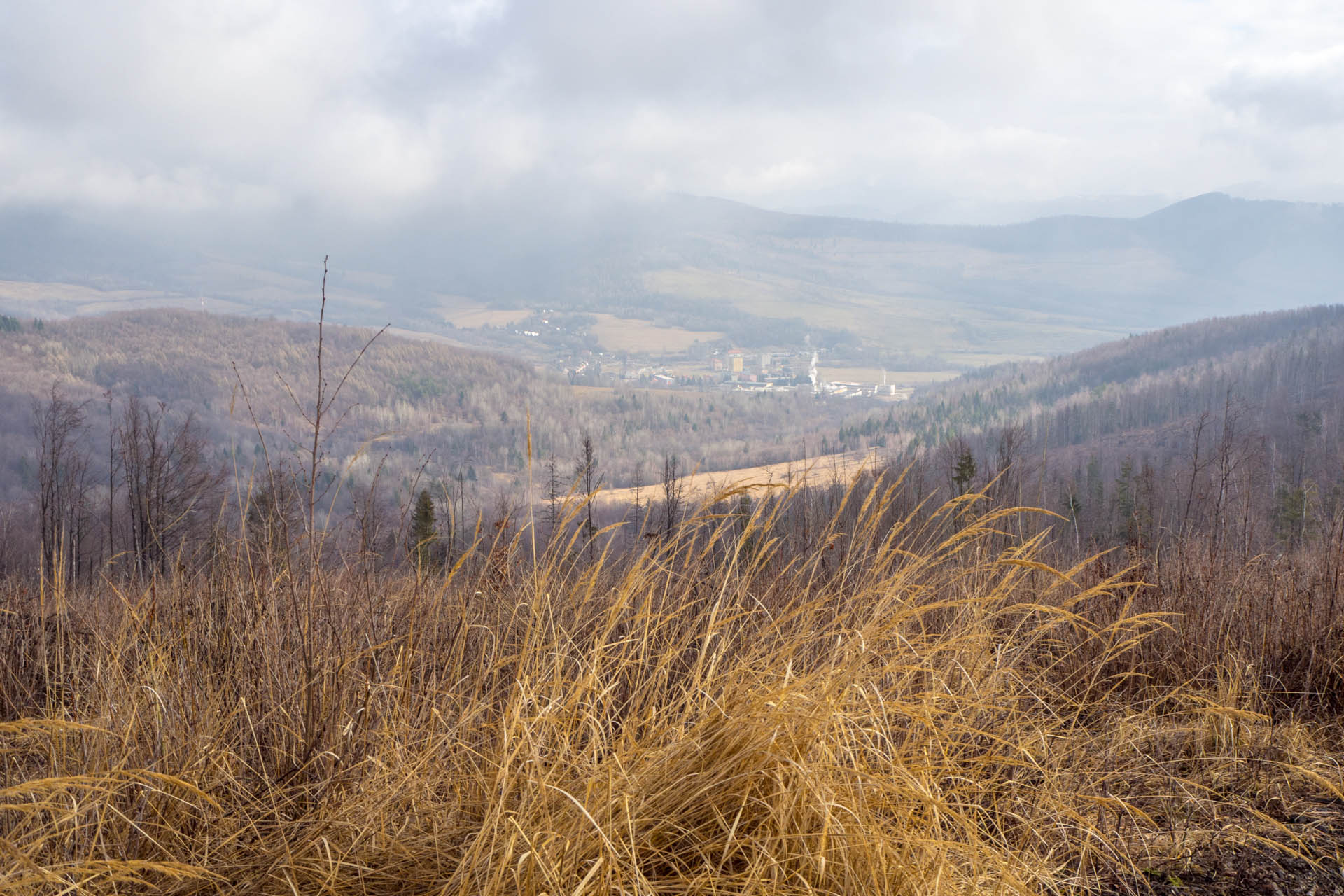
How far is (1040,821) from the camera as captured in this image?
232 cm

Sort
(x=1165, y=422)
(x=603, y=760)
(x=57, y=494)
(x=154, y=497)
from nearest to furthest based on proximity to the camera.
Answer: (x=603, y=760) < (x=57, y=494) < (x=154, y=497) < (x=1165, y=422)

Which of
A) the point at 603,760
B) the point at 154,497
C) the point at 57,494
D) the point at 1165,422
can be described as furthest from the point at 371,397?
the point at 603,760

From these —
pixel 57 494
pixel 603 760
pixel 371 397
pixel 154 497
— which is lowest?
pixel 371 397

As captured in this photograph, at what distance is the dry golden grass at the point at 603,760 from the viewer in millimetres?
1688

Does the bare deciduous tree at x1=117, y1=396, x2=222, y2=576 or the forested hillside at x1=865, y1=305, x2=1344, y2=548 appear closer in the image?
the bare deciduous tree at x1=117, y1=396, x2=222, y2=576

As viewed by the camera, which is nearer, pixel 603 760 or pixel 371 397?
pixel 603 760

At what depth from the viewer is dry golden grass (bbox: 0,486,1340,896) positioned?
1.69 metres

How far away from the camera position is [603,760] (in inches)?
78.5

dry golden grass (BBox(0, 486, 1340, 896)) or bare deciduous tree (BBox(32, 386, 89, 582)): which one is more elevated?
dry golden grass (BBox(0, 486, 1340, 896))

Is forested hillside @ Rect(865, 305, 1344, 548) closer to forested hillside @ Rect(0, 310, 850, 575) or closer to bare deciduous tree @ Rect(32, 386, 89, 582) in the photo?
bare deciduous tree @ Rect(32, 386, 89, 582)

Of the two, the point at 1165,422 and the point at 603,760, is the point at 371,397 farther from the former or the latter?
the point at 603,760

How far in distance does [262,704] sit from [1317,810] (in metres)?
3.40

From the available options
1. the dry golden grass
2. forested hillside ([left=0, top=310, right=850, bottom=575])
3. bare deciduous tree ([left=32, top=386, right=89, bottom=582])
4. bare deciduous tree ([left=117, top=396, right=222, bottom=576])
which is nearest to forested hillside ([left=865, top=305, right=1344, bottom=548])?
the dry golden grass

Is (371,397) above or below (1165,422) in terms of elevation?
below
